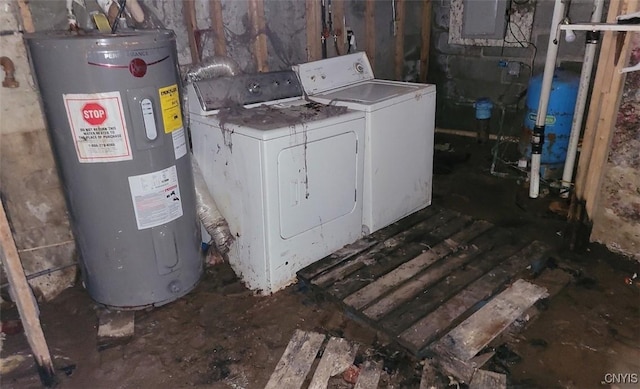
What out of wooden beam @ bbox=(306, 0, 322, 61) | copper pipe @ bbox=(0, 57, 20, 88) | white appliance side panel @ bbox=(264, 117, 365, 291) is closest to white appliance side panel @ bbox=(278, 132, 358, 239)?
white appliance side panel @ bbox=(264, 117, 365, 291)

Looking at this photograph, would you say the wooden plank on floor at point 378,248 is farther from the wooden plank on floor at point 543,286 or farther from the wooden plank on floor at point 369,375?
the wooden plank on floor at point 543,286

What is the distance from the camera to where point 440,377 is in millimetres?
1756

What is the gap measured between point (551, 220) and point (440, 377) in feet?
5.19

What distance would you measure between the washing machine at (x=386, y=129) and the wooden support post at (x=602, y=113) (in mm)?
844

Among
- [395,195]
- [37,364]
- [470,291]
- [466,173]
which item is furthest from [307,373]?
[466,173]

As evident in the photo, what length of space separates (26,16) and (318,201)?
5.01 ft

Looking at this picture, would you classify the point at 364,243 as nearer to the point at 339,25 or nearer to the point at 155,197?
the point at 155,197

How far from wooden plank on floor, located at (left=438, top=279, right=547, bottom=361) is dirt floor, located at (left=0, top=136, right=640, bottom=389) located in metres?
0.08

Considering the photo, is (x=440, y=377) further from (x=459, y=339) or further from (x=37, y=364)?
(x=37, y=364)

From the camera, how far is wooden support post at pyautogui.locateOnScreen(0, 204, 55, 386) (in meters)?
1.53

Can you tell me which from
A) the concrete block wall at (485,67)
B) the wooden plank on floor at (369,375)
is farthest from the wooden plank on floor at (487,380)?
the concrete block wall at (485,67)

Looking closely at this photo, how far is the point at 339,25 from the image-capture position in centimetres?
330

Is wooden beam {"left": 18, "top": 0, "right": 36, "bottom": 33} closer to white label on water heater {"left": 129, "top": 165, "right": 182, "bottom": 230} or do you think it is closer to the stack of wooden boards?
white label on water heater {"left": 129, "top": 165, "right": 182, "bottom": 230}

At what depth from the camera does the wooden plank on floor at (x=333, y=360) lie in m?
1.74
